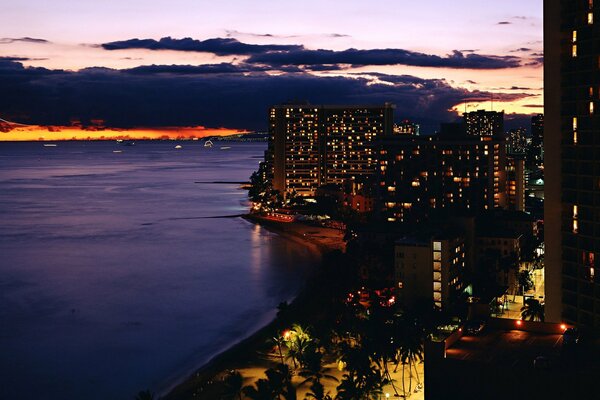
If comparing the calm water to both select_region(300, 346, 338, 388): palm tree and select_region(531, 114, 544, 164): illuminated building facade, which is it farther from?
select_region(531, 114, 544, 164): illuminated building facade

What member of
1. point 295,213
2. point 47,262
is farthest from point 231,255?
point 295,213

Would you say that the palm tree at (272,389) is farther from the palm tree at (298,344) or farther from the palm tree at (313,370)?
the palm tree at (298,344)

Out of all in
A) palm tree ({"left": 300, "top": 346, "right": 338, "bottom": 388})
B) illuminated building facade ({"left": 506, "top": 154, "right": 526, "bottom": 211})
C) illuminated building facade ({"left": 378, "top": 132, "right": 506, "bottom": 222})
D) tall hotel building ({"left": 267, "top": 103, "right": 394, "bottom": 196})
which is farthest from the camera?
tall hotel building ({"left": 267, "top": 103, "right": 394, "bottom": 196})

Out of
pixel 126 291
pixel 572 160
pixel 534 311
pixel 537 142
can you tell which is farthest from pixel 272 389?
pixel 537 142

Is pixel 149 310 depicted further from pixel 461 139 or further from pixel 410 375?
pixel 461 139

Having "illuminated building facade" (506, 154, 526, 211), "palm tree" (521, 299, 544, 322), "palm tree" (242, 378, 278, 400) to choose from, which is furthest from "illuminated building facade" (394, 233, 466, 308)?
"illuminated building facade" (506, 154, 526, 211)

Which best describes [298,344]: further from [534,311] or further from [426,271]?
[534,311]
